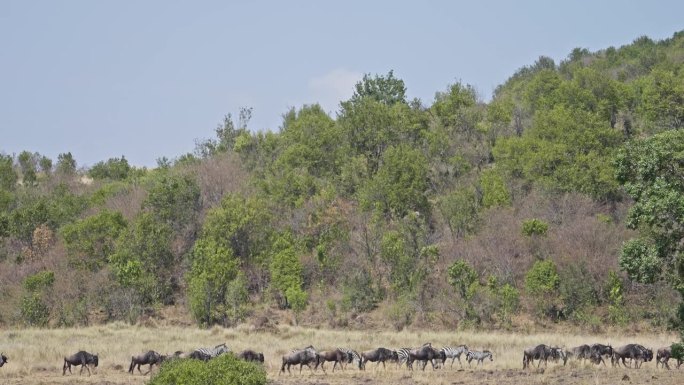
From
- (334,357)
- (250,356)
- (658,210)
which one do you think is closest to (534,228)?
(334,357)

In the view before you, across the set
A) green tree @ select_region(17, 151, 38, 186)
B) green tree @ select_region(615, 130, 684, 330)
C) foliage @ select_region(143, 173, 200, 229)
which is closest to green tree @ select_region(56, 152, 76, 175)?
green tree @ select_region(17, 151, 38, 186)

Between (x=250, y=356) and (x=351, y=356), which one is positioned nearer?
(x=250, y=356)

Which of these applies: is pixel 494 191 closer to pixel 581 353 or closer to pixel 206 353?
pixel 581 353

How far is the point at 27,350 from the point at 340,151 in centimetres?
4745

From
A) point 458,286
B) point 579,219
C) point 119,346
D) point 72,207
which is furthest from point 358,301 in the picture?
point 72,207

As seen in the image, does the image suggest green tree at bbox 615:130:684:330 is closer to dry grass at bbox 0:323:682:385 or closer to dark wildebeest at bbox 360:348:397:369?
dry grass at bbox 0:323:682:385

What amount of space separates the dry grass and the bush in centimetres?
774

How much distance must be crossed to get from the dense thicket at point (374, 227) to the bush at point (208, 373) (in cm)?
2885

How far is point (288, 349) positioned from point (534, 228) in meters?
27.4

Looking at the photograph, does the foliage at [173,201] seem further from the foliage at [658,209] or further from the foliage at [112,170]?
the foliage at [658,209]

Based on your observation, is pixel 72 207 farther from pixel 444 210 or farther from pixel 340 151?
pixel 444 210

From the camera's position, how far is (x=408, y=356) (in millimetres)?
36125

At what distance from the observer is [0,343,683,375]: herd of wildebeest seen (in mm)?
34750

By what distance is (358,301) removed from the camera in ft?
201
